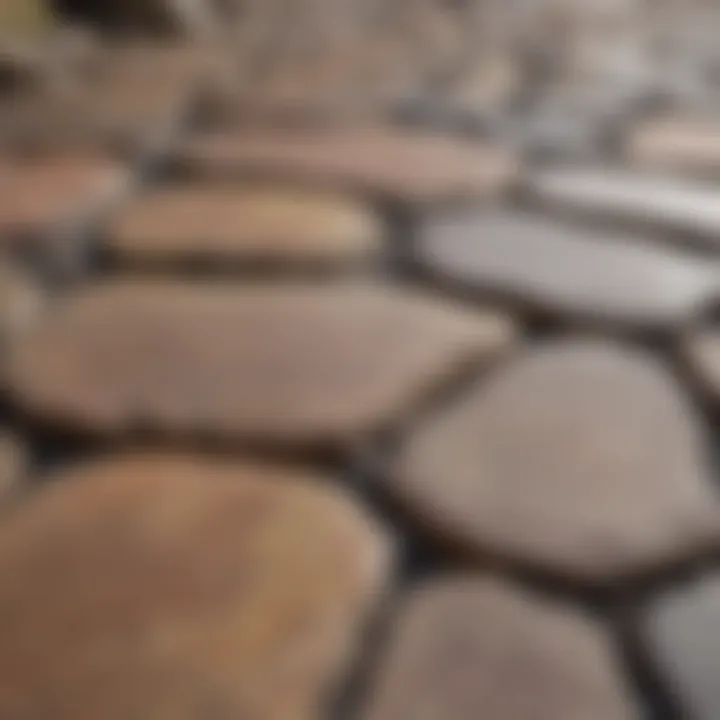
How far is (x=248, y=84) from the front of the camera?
142 centimetres

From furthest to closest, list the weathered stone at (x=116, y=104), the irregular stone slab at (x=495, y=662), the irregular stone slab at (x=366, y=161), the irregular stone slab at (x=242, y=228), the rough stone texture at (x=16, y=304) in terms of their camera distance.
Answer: the weathered stone at (x=116, y=104)
the irregular stone slab at (x=366, y=161)
the irregular stone slab at (x=242, y=228)
the rough stone texture at (x=16, y=304)
the irregular stone slab at (x=495, y=662)

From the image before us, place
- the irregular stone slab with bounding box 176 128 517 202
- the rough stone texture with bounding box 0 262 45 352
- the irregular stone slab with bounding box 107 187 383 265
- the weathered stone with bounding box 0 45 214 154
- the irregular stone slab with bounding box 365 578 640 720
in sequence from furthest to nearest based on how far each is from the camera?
the weathered stone with bounding box 0 45 214 154 → the irregular stone slab with bounding box 176 128 517 202 → the irregular stone slab with bounding box 107 187 383 265 → the rough stone texture with bounding box 0 262 45 352 → the irregular stone slab with bounding box 365 578 640 720

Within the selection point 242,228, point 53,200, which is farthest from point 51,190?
point 242,228

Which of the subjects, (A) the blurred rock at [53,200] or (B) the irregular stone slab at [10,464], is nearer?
(B) the irregular stone slab at [10,464]

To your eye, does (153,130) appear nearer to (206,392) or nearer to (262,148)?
(262,148)

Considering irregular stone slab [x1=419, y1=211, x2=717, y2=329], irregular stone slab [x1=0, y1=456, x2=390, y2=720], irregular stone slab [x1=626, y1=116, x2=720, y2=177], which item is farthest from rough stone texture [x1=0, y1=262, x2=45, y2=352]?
irregular stone slab [x1=626, y1=116, x2=720, y2=177]

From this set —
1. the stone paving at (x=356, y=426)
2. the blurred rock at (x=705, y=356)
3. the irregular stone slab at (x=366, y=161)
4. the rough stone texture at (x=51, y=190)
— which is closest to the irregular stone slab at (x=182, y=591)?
the stone paving at (x=356, y=426)

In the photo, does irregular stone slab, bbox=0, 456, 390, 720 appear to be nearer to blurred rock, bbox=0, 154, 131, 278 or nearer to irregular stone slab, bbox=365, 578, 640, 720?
irregular stone slab, bbox=365, 578, 640, 720

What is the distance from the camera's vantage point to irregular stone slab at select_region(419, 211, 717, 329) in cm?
80

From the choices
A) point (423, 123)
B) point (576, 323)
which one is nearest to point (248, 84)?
point (423, 123)

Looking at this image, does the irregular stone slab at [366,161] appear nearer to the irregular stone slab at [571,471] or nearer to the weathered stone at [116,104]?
the weathered stone at [116,104]

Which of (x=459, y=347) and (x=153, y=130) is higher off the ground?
(x=459, y=347)

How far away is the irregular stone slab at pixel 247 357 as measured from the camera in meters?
0.66

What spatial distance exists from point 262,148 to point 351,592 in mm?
698
